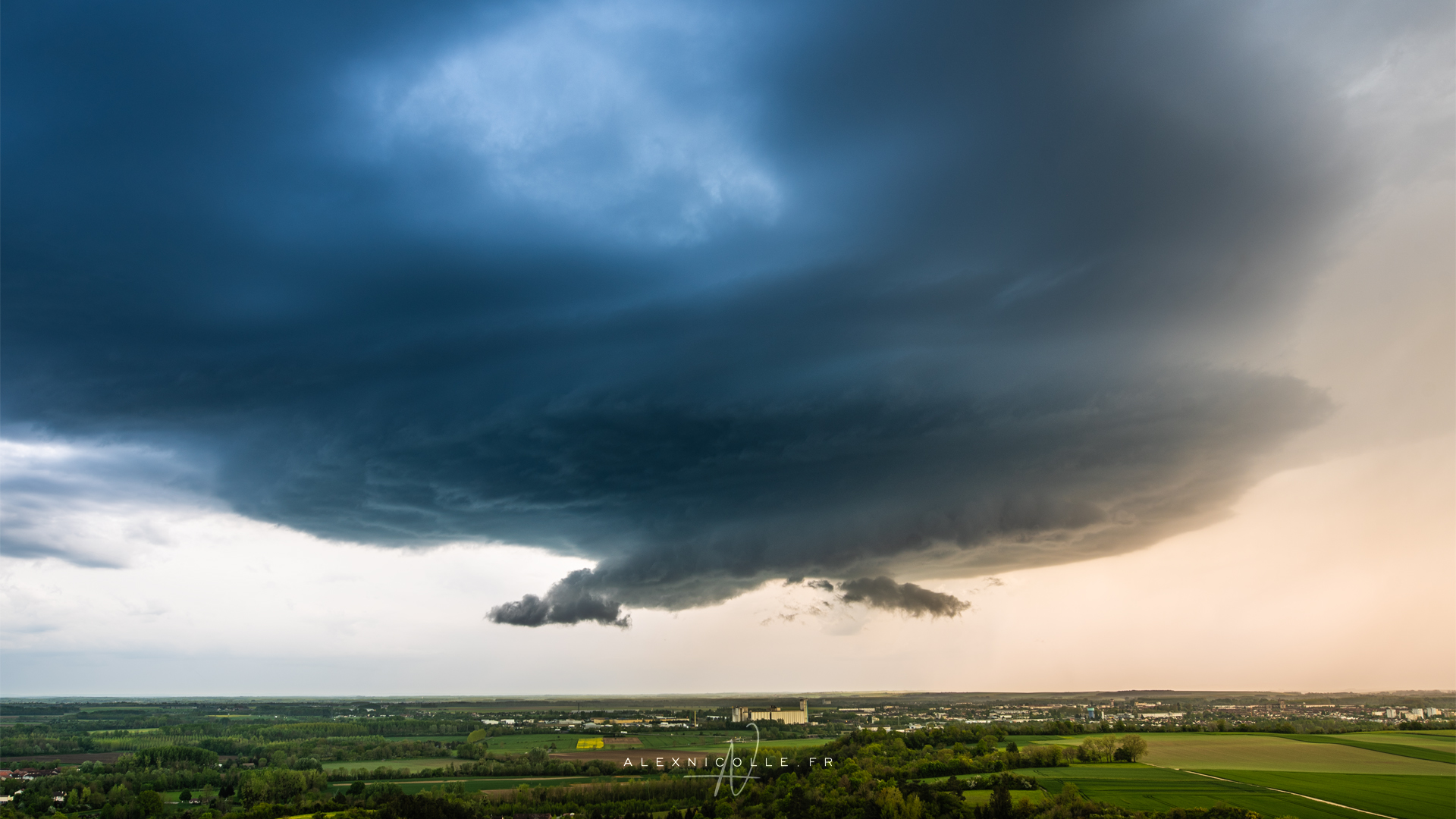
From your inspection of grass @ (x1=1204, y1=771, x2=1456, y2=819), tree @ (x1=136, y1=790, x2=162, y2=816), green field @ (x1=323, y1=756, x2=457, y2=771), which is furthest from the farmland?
tree @ (x1=136, y1=790, x2=162, y2=816)

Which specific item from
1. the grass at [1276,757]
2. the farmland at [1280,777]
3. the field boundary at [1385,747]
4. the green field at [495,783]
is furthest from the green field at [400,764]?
the field boundary at [1385,747]

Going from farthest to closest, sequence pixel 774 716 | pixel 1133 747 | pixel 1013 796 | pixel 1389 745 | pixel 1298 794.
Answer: pixel 774 716 < pixel 1133 747 < pixel 1389 745 < pixel 1013 796 < pixel 1298 794

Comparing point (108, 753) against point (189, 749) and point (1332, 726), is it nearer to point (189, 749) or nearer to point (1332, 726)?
point (189, 749)

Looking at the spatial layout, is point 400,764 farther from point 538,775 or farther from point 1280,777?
point 1280,777

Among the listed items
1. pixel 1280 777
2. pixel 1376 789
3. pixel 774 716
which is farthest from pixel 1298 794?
pixel 774 716
